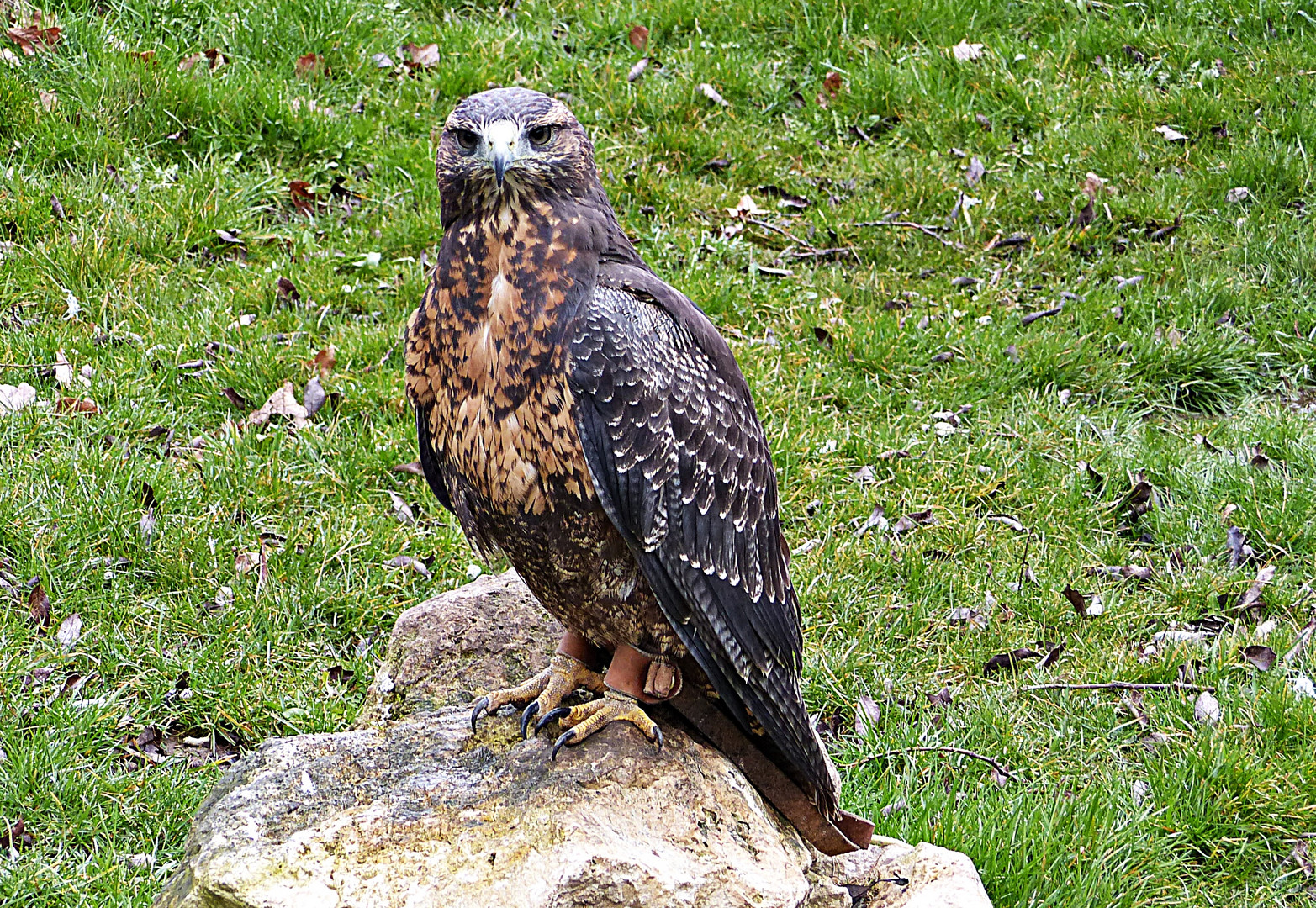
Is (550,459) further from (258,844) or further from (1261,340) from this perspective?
(1261,340)

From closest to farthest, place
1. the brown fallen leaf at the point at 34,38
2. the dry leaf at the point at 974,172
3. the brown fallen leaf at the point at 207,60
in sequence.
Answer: the brown fallen leaf at the point at 34,38
the brown fallen leaf at the point at 207,60
the dry leaf at the point at 974,172

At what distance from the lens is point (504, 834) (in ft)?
10.6

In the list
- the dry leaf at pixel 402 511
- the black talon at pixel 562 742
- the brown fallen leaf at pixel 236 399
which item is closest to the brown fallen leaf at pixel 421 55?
the brown fallen leaf at pixel 236 399

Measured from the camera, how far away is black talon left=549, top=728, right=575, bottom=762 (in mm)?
3549

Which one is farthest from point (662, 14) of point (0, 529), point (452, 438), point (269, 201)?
point (452, 438)

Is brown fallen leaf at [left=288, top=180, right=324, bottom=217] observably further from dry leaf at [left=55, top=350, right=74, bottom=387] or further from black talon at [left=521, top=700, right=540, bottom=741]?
black talon at [left=521, top=700, right=540, bottom=741]

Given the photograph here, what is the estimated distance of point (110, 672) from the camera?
4.96m

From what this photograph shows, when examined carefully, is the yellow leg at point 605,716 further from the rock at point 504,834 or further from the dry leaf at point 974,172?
the dry leaf at point 974,172

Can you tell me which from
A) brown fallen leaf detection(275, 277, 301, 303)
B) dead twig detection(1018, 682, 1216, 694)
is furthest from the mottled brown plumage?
brown fallen leaf detection(275, 277, 301, 303)

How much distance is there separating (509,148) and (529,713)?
157cm

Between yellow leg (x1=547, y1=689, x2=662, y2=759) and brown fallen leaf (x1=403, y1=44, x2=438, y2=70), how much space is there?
5858mm

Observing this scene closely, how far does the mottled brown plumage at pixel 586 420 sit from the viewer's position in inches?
127

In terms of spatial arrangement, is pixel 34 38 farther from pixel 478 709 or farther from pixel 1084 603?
pixel 1084 603

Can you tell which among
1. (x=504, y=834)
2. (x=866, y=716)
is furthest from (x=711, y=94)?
(x=504, y=834)
